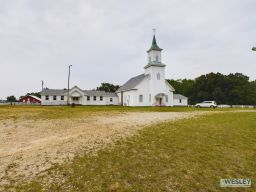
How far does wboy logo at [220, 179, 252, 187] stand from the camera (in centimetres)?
934

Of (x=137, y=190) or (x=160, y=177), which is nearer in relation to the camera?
(x=137, y=190)

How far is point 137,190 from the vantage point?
7914 mm

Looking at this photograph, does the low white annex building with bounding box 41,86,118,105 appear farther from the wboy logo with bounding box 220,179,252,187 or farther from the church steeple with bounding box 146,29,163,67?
the wboy logo with bounding box 220,179,252,187

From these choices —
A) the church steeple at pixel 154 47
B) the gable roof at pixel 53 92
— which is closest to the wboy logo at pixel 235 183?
the church steeple at pixel 154 47

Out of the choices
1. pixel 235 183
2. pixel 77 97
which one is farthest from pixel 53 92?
pixel 235 183

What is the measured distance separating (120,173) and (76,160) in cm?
178

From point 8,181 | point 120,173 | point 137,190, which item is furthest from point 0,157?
point 137,190

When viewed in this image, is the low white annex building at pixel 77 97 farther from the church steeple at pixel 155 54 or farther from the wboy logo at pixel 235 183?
the wboy logo at pixel 235 183

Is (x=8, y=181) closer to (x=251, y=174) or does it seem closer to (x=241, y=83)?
(x=251, y=174)

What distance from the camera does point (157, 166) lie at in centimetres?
971

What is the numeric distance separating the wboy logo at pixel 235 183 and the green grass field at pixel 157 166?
0.18 metres

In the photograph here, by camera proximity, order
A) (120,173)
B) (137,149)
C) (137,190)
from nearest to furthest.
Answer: (137,190)
(120,173)
(137,149)

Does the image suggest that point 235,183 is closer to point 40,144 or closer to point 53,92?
point 40,144

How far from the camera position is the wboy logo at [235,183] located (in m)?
9.34
